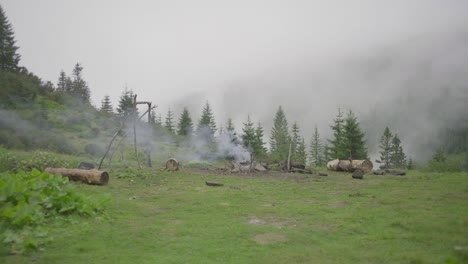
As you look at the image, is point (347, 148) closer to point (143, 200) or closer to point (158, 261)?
point (143, 200)

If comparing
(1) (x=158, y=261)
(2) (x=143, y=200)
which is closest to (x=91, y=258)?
(1) (x=158, y=261)

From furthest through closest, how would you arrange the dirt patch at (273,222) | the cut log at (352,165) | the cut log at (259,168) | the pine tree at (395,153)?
the pine tree at (395,153) → the cut log at (352,165) → the cut log at (259,168) → the dirt patch at (273,222)

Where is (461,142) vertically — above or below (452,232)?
above

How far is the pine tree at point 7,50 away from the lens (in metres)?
37.8

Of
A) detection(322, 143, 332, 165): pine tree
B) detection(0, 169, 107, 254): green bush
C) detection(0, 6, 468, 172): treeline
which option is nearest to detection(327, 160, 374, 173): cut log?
detection(0, 6, 468, 172): treeline

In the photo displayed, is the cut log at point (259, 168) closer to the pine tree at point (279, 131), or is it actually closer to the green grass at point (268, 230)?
the green grass at point (268, 230)

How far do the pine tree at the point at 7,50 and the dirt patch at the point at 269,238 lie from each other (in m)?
43.1

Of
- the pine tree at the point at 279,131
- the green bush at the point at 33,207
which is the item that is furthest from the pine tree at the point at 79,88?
the green bush at the point at 33,207

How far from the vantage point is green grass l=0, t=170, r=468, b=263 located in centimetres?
521

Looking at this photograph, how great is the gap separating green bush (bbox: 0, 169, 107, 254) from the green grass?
0.91 ft

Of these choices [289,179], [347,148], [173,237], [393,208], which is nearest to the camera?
[173,237]

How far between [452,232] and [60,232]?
8290 mm

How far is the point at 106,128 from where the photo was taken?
39.9 meters

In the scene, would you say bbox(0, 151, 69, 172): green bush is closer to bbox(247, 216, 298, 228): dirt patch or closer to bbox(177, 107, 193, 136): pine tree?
bbox(247, 216, 298, 228): dirt patch
